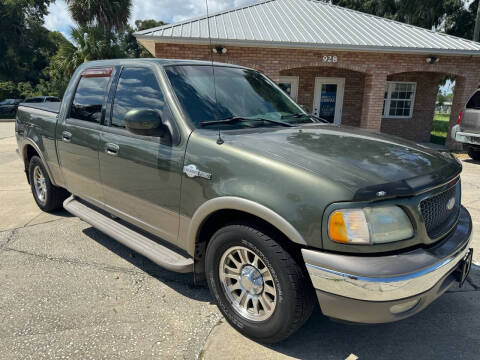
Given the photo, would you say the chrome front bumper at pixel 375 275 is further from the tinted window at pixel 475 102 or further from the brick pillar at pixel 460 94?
the brick pillar at pixel 460 94

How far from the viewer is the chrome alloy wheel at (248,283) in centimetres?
256

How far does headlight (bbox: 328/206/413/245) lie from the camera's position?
2119 millimetres

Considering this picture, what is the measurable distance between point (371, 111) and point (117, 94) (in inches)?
427

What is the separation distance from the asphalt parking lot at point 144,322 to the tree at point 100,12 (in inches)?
1160

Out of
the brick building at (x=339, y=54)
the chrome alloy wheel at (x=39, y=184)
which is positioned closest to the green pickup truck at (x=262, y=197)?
the chrome alloy wheel at (x=39, y=184)

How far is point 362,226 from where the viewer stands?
2.13 m

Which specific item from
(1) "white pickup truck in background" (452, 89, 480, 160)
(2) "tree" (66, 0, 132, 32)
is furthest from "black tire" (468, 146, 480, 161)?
(2) "tree" (66, 0, 132, 32)

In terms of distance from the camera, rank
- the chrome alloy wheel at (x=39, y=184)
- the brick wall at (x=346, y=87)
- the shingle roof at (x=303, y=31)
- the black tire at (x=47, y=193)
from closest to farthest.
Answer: the black tire at (x=47, y=193)
the chrome alloy wheel at (x=39, y=184)
the shingle roof at (x=303, y=31)
the brick wall at (x=346, y=87)

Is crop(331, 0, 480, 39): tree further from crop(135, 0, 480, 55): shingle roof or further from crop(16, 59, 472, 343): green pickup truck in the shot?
crop(16, 59, 472, 343): green pickup truck

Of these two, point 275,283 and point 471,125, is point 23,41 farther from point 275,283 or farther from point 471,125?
point 275,283

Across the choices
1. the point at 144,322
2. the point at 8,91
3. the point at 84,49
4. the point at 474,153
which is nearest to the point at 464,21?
the point at 474,153

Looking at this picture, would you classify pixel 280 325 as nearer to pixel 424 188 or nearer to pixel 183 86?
pixel 424 188

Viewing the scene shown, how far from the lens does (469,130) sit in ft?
31.5

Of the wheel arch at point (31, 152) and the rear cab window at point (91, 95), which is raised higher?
the rear cab window at point (91, 95)
